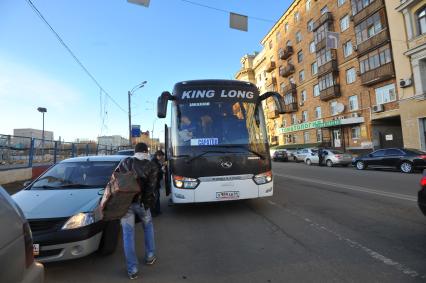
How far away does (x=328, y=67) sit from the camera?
36000 millimetres

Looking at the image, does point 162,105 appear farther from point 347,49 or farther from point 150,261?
A: point 347,49

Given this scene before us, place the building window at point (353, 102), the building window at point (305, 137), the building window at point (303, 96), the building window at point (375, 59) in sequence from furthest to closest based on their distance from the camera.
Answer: the building window at point (303, 96)
the building window at point (305, 137)
the building window at point (353, 102)
the building window at point (375, 59)

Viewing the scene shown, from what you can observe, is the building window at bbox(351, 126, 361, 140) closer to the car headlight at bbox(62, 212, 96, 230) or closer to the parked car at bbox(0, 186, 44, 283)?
the car headlight at bbox(62, 212, 96, 230)

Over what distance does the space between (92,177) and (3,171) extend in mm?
8978

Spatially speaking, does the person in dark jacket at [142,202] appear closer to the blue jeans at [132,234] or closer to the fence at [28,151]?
the blue jeans at [132,234]

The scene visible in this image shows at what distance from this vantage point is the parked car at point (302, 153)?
29.6 m

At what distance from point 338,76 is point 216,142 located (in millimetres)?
32326

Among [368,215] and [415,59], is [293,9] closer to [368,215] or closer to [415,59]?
[415,59]

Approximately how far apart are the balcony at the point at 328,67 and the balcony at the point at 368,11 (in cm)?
525

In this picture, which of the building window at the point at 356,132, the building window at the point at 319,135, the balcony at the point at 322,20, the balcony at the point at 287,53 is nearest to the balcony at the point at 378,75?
the building window at the point at 356,132

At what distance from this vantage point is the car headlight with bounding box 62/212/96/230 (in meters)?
4.18

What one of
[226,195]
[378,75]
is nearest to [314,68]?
[378,75]

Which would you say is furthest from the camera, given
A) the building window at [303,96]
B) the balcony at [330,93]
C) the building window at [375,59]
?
the building window at [303,96]

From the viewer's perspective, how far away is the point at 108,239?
4695mm
